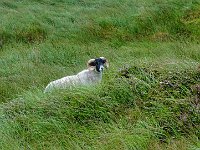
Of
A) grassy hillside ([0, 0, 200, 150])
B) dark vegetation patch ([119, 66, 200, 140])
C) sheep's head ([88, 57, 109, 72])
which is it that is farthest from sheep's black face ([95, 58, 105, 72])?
dark vegetation patch ([119, 66, 200, 140])

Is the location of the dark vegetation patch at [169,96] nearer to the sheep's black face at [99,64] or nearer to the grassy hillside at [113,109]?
the grassy hillside at [113,109]

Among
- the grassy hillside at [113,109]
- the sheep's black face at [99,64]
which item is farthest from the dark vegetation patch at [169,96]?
the sheep's black face at [99,64]

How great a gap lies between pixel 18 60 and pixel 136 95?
28.9 feet

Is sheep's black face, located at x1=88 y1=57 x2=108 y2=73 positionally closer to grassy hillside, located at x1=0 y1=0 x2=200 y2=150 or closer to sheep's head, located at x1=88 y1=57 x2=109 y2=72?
sheep's head, located at x1=88 y1=57 x2=109 y2=72

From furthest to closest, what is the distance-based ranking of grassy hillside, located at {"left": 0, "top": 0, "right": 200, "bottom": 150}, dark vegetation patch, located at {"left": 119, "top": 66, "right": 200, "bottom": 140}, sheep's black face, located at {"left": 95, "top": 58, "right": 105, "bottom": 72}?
1. sheep's black face, located at {"left": 95, "top": 58, "right": 105, "bottom": 72}
2. dark vegetation patch, located at {"left": 119, "top": 66, "right": 200, "bottom": 140}
3. grassy hillside, located at {"left": 0, "top": 0, "right": 200, "bottom": 150}

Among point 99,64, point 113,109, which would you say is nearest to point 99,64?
point 99,64

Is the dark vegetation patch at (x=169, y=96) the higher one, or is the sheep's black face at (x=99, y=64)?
the dark vegetation patch at (x=169, y=96)

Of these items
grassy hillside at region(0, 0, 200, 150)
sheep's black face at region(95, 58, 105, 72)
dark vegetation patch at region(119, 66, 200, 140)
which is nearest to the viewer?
grassy hillside at region(0, 0, 200, 150)

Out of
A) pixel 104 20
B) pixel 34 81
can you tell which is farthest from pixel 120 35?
pixel 34 81

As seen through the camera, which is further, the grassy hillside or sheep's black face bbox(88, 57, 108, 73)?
sheep's black face bbox(88, 57, 108, 73)

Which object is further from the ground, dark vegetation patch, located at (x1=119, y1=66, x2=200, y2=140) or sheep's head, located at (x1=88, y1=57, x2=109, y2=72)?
dark vegetation patch, located at (x1=119, y1=66, x2=200, y2=140)

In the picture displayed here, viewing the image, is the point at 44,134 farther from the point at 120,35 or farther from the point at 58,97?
the point at 120,35

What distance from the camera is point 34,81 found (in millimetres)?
11703

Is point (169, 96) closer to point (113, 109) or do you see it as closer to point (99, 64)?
point (113, 109)
